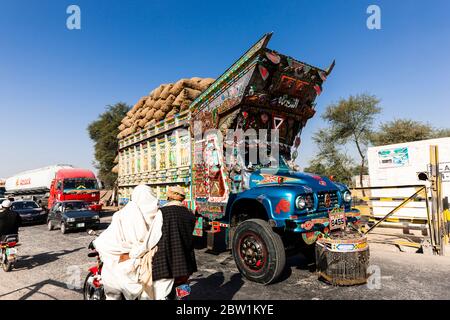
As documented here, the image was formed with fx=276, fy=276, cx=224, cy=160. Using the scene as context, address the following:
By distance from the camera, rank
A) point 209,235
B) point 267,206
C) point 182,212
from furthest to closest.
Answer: point 209,235 < point 267,206 < point 182,212

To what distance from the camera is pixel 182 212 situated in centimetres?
319

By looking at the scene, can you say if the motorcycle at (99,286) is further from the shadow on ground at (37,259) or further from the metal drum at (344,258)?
the shadow on ground at (37,259)

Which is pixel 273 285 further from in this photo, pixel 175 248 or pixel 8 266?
pixel 8 266

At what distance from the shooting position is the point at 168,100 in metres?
8.32

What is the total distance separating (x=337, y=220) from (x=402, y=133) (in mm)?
29250

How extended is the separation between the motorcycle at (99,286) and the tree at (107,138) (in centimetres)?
3500

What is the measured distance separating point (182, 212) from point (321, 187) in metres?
2.87

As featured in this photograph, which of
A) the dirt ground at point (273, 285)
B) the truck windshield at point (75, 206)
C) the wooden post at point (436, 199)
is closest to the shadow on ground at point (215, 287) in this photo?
the dirt ground at point (273, 285)

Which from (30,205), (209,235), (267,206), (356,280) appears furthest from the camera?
(30,205)

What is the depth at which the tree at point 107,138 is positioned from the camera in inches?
1492
